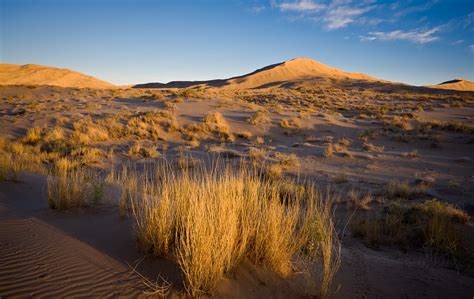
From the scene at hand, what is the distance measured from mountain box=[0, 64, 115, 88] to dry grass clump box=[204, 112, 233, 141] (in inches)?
2224

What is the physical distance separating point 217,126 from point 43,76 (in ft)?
224

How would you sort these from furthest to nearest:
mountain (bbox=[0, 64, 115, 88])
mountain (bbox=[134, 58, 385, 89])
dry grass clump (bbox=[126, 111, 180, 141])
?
mountain (bbox=[134, 58, 385, 89]) → mountain (bbox=[0, 64, 115, 88]) → dry grass clump (bbox=[126, 111, 180, 141])

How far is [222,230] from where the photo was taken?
8.57 feet

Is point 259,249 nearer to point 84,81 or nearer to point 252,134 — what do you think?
point 252,134

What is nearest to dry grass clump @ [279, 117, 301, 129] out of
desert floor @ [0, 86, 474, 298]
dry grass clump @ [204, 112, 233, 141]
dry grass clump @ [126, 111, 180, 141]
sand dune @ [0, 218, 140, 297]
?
desert floor @ [0, 86, 474, 298]

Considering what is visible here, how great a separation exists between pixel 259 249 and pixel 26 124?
16.6 meters

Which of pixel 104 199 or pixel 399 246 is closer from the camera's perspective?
pixel 399 246

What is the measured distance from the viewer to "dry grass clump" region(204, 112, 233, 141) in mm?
14923

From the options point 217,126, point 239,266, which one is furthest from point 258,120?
point 239,266

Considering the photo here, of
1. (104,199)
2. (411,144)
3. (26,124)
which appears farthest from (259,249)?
(26,124)

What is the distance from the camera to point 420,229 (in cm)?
464

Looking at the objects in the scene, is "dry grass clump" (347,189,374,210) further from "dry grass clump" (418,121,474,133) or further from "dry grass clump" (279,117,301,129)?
"dry grass clump" (418,121,474,133)

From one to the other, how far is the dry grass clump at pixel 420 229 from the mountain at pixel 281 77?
6837cm

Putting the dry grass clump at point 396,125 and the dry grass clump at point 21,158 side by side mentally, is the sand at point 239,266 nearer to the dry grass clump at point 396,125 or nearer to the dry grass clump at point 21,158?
the dry grass clump at point 21,158
